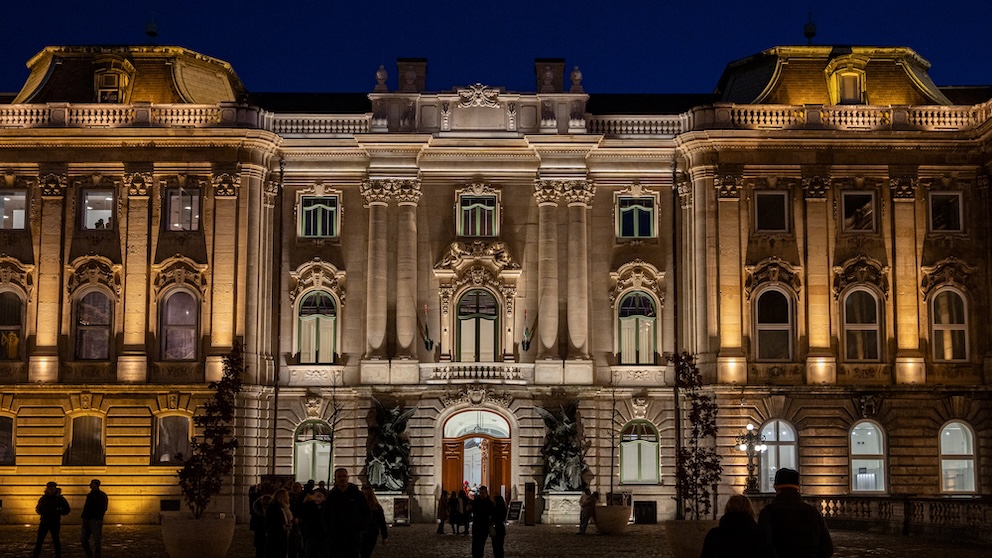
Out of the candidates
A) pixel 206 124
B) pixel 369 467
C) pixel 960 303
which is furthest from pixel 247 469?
pixel 960 303

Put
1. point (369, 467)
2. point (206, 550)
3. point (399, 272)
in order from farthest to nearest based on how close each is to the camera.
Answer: point (399, 272) < point (369, 467) < point (206, 550)

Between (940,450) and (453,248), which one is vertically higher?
(453,248)

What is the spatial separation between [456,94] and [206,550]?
1080 inches

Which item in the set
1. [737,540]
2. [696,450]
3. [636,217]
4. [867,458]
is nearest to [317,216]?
[636,217]

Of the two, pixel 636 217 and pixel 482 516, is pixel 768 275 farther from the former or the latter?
pixel 482 516

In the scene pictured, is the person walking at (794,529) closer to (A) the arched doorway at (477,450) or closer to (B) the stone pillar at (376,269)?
(A) the arched doorway at (477,450)

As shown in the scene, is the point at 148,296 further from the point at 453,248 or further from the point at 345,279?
the point at 453,248

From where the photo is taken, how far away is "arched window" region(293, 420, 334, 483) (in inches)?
1991

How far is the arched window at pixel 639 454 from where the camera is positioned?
50656 mm

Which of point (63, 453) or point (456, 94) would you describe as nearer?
point (63, 453)

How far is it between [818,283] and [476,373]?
12.2 m

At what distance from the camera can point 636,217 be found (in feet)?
171

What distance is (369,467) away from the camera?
156 feet

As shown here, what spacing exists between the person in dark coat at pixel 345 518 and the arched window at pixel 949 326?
116 ft
